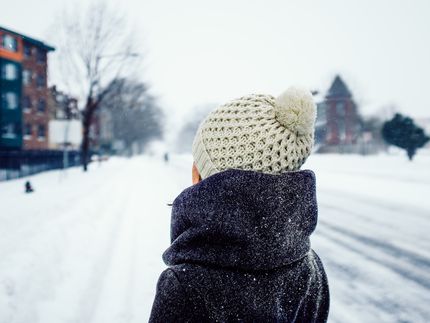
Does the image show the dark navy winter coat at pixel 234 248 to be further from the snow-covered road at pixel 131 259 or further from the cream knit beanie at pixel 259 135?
the snow-covered road at pixel 131 259

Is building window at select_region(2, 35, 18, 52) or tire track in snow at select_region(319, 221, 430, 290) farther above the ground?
building window at select_region(2, 35, 18, 52)

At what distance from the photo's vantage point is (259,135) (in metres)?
1.10

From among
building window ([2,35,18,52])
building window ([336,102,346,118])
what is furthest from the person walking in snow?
building window ([336,102,346,118])

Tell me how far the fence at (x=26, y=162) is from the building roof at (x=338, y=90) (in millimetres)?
44843

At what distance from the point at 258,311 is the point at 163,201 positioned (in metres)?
11.3

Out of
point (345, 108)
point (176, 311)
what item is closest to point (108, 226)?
point (176, 311)

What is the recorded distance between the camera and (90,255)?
19.0 feet

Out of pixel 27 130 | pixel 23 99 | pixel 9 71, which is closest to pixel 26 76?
pixel 23 99

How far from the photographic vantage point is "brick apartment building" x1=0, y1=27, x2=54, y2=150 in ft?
125

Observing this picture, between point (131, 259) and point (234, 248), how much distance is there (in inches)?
194

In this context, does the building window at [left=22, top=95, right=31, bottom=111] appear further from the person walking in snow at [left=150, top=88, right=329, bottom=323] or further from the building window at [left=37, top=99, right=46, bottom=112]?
the person walking in snow at [left=150, top=88, right=329, bottom=323]

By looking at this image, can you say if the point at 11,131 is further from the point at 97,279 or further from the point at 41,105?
the point at 97,279

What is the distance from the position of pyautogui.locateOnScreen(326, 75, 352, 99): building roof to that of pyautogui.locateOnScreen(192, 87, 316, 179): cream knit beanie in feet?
202

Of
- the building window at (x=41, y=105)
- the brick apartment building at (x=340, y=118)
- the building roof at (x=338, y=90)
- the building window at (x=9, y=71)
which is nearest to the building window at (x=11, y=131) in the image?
the building window at (x=9, y=71)
